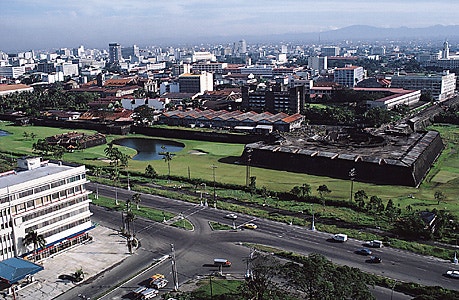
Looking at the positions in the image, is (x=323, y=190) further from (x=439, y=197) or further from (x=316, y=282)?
(x=316, y=282)

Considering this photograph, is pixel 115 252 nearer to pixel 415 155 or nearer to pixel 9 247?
pixel 9 247

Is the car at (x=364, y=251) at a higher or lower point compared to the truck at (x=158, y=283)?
higher

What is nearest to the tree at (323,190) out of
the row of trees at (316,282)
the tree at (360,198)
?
the tree at (360,198)

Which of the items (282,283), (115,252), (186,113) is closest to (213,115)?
(186,113)

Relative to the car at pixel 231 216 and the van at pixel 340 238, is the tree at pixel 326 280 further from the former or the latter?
the car at pixel 231 216

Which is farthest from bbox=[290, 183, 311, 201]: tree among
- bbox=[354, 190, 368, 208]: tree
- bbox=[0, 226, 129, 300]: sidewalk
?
bbox=[0, 226, 129, 300]: sidewalk
